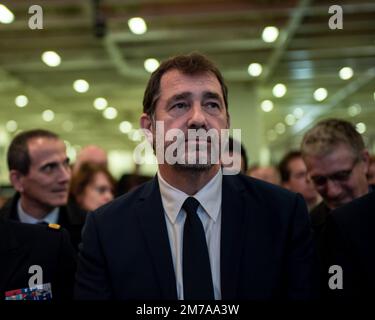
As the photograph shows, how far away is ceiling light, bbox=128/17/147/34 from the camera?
5.74 m

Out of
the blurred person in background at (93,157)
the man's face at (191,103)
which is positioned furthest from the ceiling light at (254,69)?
the man's face at (191,103)

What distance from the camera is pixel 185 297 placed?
1.48 metres

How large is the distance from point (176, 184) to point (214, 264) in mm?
300

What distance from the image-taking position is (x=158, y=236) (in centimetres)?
157

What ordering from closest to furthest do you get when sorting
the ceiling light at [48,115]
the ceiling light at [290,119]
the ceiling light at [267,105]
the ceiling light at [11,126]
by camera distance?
the ceiling light at [267,105] < the ceiling light at [48,115] < the ceiling light at [290,119] < the ceiling light at [11,126]

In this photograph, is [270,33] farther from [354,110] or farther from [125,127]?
[125,127]

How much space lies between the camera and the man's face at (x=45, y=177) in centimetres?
289

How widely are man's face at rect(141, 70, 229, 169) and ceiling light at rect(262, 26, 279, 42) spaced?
4672 millimetres

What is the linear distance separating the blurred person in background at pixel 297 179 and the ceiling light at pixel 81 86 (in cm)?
595

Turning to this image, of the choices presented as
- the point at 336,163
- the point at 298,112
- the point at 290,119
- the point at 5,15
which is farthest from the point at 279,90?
the point at 336,163

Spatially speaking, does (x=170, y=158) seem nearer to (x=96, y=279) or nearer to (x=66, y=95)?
(x=96, y=279)

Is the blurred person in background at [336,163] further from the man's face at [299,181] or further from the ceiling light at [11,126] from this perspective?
the ceiling light at [11,126]

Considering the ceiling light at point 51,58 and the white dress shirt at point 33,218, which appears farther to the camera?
the ceiling light at point 51,58

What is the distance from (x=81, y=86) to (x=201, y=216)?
27.0ft
